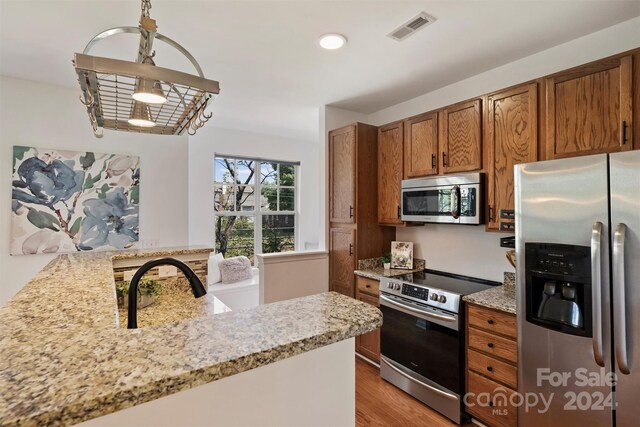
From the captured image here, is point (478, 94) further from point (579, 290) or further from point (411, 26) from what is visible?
point (579, 290)

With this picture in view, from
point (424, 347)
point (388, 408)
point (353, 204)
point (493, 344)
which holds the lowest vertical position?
point (388, 408)

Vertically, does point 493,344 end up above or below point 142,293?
below

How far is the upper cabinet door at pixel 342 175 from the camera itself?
3.15 meters

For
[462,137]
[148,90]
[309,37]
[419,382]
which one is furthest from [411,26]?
[419,382]

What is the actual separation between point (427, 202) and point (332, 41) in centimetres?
149

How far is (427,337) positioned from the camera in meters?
2.36

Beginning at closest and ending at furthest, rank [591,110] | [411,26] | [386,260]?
[591,110] → [411,26] → [386,260]

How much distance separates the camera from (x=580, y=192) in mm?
1591

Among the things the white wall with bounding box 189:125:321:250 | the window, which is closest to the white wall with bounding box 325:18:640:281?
the white wall with bounding box 189:125:321:250

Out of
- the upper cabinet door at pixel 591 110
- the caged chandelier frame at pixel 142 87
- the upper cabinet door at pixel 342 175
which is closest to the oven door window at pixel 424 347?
the upper cabinet door at pixel 342 175

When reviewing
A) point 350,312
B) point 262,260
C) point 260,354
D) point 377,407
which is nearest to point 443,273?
point 377,407

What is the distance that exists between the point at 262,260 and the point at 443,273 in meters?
1.75

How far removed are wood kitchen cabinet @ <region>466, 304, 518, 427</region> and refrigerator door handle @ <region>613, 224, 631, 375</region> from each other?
50cm

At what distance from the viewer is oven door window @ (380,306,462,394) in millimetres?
2201
